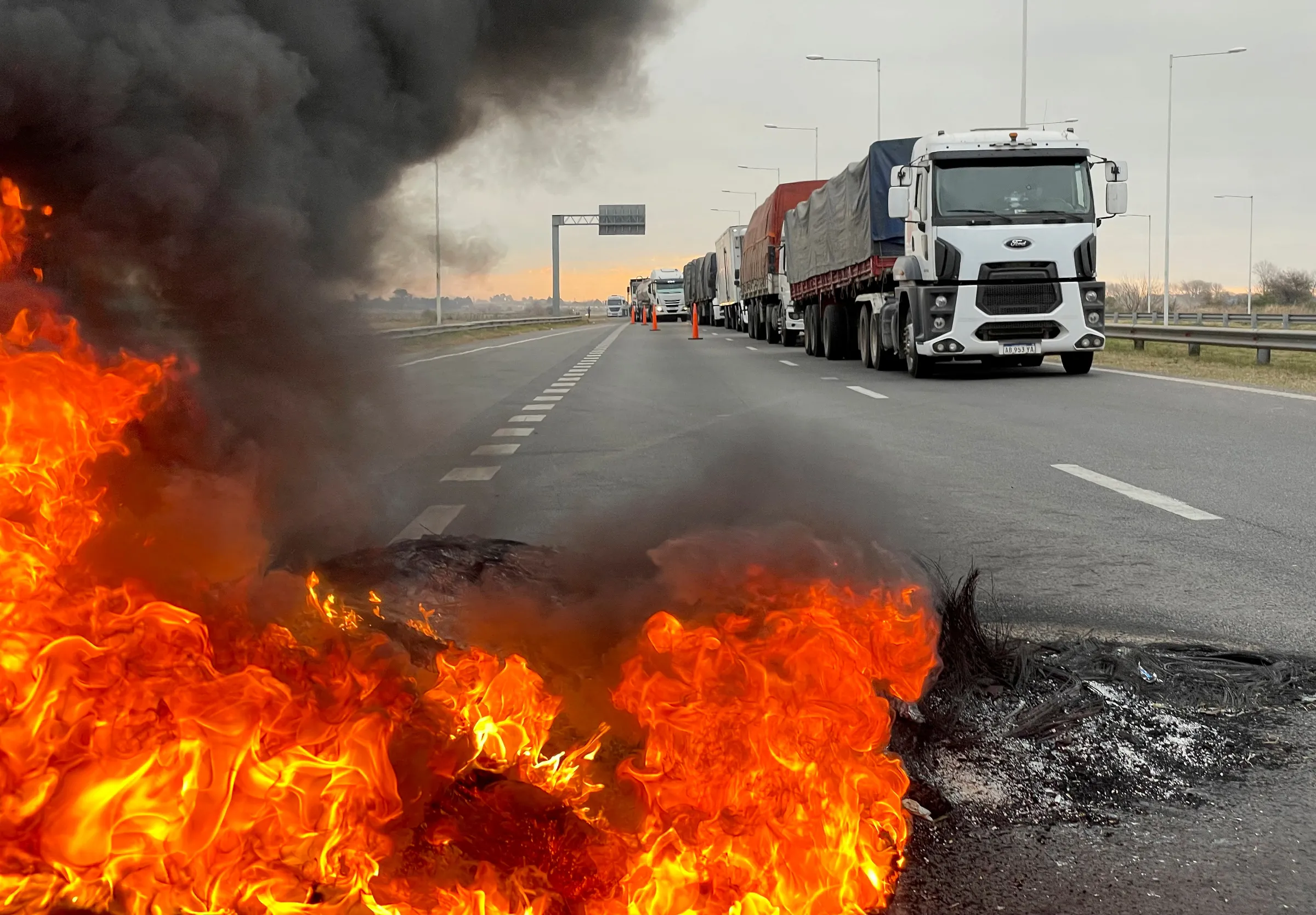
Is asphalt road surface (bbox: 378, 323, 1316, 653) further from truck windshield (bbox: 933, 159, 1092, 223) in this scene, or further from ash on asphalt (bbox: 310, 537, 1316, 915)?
truck windshield (bbox: 933, 159, 1092, 223)

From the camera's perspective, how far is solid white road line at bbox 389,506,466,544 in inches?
247

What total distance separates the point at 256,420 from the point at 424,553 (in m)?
0.79

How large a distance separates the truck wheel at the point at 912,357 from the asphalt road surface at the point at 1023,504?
2282mm

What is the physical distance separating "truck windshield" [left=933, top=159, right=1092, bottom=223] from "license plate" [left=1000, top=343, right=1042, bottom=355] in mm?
1839

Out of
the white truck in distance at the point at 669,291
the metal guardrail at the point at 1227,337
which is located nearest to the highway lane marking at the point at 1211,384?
the metal guardrail at the point at 1227,337

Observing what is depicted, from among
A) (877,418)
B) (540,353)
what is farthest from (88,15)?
(540,353)

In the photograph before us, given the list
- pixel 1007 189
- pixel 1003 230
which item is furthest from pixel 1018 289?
pixel 1007 189

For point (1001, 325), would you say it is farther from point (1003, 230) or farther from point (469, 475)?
point (469, 475)

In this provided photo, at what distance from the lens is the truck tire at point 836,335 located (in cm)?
2512

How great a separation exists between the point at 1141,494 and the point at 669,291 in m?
70.0

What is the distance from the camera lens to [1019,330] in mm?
18422

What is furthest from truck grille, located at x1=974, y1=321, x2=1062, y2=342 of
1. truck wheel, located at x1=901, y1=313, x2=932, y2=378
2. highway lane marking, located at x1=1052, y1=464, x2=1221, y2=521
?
highway lane marking, located at x1=1052, y1=464, x2=1221, y2=521

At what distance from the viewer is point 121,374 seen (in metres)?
3.73

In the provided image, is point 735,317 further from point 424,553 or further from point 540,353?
point 424,553
